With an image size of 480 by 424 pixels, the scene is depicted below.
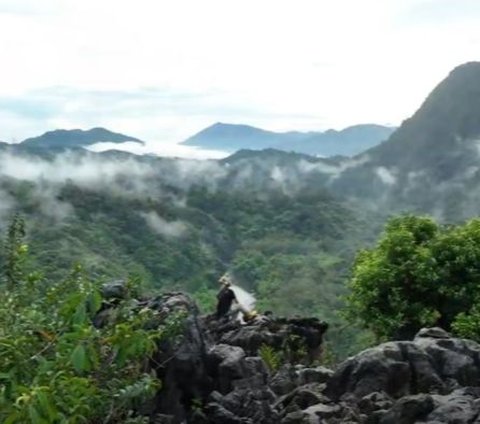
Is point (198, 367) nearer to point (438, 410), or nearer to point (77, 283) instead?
point (438, 410)

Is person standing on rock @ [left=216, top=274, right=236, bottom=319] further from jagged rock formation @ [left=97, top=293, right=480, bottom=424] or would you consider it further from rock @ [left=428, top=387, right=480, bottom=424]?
rock @ [left=428, top=387, right=480, bottom=424]

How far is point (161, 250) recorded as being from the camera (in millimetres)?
144125

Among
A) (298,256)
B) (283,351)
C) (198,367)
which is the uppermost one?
(198,367)

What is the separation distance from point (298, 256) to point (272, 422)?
14826 centimetres

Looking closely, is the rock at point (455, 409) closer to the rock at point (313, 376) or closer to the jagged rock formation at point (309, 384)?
the jagged rock formation at point (309, 384)

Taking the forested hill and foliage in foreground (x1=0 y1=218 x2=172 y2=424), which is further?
the forested hill

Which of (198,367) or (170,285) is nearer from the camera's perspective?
(198,367)

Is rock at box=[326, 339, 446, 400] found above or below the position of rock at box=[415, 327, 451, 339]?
below

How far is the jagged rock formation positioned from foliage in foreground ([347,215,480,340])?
5.71 metres

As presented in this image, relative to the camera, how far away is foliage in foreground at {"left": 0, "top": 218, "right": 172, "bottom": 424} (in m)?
4.96

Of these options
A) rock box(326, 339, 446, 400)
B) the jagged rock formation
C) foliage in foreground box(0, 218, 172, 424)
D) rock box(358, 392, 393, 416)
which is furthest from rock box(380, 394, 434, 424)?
foliage in foreground box(0, 218, 172, 424)

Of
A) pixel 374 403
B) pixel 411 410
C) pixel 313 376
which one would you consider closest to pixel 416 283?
pixel 313 376

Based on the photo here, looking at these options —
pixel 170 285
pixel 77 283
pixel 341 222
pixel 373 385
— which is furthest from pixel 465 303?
pixel 341 222

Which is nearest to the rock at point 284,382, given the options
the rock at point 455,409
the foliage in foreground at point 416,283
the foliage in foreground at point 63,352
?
the rock at point 455,409
